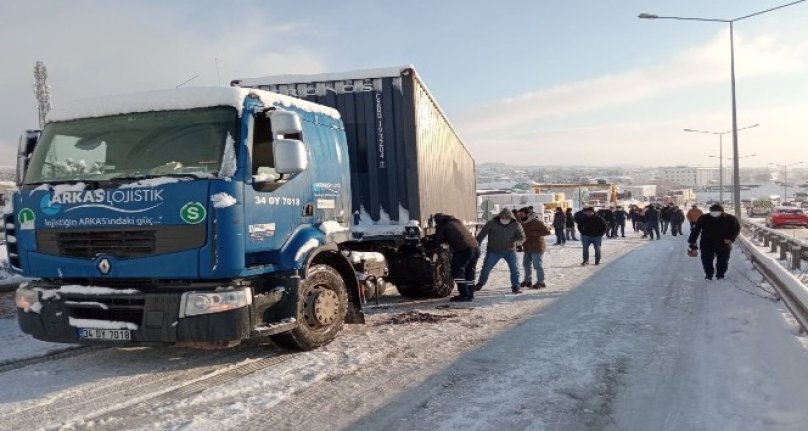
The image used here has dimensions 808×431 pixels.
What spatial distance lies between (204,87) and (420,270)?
450 centimetres

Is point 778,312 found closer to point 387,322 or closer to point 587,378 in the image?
point 587,378

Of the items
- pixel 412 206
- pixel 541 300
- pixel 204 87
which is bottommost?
pixel 541 300

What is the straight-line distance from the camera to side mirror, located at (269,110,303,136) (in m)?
5.23

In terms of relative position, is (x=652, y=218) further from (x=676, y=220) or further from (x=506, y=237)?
(x=506, y=237)

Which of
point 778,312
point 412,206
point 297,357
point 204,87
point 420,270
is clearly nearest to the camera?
point 204,87

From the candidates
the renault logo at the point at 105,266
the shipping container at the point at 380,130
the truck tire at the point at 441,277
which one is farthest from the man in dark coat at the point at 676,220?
the renault logo at the point at 105,266

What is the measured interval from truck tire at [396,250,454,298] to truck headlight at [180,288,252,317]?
14.3 feet

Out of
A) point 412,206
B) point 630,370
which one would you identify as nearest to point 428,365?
point 630,370

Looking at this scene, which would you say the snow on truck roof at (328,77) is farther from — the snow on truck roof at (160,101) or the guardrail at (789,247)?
the guardrail at (789,247)

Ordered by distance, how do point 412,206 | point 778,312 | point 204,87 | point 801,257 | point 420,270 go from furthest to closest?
point 801,257
point 420,270
point 412,206
point 778,312
point 204,87

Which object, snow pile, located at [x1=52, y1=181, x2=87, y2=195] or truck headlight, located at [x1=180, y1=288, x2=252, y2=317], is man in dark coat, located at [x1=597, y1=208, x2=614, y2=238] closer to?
truck headlight, located at [x1=180, y1=288, x2=252, y2=317]

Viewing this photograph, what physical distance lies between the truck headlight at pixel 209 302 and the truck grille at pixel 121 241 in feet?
1.33

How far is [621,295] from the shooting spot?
9.21m

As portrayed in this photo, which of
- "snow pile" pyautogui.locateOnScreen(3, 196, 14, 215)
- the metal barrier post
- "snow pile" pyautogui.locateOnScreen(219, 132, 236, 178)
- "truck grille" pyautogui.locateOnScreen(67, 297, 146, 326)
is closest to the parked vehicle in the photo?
the metal barrier post
